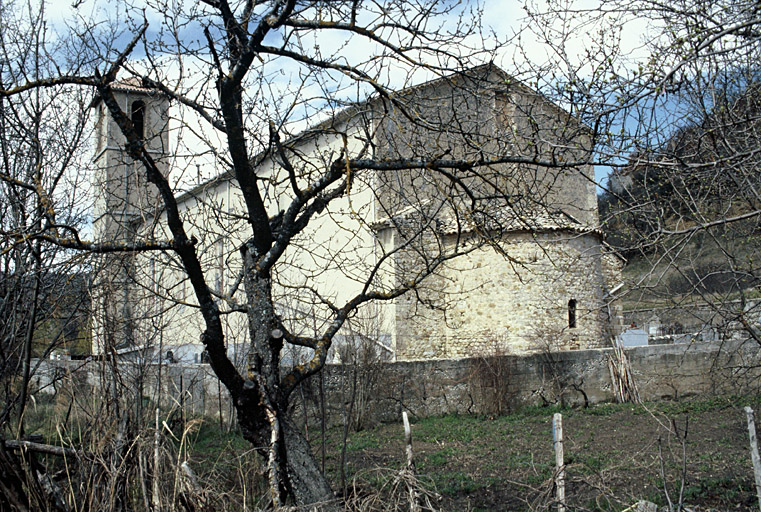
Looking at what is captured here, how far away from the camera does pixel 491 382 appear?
13836 millimetres

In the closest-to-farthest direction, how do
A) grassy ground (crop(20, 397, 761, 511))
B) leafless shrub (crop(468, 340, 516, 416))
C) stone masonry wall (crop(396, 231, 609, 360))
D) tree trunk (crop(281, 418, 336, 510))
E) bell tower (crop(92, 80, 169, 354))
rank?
tree trunk (crop(281, 418, 336, 510)) → bell tower (crop(92, 80, 169, 354)) → grassy ground (crop(20, 397, 761, 511)) → leafless shrub (crop(468, 340, 516, 416)) → stone masonry wall (crop(396, 231, 609, 360))

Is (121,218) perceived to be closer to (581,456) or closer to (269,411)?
(269,411)

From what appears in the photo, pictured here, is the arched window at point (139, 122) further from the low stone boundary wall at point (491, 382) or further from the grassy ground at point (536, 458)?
the low stone boundary wall at point (491, 382)

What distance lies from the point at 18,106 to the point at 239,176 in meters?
3.80

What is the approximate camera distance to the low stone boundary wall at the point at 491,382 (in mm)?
12984

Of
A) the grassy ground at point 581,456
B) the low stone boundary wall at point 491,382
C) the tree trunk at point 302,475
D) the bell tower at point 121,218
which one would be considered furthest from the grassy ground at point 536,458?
the bell tower at point 121,218

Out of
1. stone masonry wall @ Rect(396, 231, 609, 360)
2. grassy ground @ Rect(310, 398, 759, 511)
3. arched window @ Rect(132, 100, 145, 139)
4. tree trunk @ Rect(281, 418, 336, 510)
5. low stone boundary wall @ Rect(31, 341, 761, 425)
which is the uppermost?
arched window @ Rect(132, 100, 145, 139)

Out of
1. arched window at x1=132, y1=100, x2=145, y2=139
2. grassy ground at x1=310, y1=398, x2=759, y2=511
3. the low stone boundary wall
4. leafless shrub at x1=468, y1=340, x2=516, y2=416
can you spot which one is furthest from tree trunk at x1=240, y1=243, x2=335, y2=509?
leafless shrub at x1=468, y1=340, x2=516, y2=416

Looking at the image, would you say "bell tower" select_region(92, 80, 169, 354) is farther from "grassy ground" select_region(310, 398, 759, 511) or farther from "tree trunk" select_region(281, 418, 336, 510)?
"grassy ground" select_region(310, 398, 759, 511)

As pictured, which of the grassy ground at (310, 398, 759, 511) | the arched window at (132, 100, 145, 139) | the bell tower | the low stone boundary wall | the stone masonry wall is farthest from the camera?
the stone masonry wall

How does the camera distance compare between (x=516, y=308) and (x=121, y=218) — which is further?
(x=516, y=308)

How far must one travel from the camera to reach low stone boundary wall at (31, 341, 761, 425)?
511 inches

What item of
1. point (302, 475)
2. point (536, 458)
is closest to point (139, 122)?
point (536, 458)

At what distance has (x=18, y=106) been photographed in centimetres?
666
